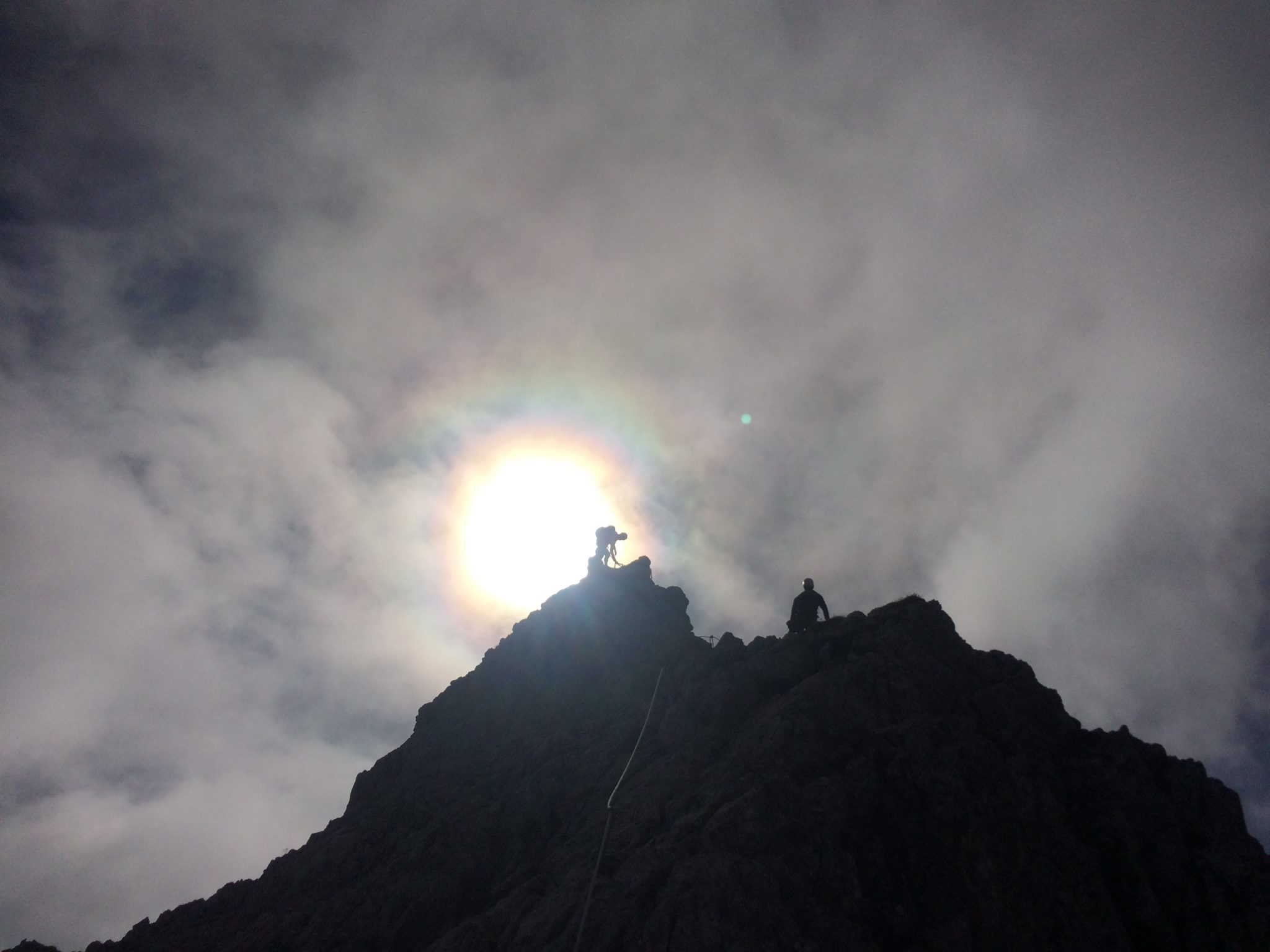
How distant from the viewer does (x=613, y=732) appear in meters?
31.2

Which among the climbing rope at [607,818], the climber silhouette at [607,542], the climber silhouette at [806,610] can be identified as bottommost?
the climbing rope at [607,818]

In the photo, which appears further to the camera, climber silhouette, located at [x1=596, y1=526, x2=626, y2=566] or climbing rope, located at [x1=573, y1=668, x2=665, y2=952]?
climber silhouette, located at [x1=596, y1=526, x2=626, y2=566]

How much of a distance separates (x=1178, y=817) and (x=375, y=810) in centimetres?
2987

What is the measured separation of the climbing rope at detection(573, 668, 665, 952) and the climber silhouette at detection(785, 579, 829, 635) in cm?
627

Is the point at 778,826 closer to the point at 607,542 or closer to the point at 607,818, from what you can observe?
the point at 607,818

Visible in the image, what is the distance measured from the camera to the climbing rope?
65.9 feet

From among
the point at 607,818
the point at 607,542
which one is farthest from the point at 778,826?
the point at 607,542

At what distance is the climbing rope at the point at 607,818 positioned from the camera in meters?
20.1

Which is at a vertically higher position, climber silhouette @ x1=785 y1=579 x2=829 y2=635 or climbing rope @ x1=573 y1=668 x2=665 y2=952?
climber silhouette @ x1=785 y1=579 x2=829 y2=635

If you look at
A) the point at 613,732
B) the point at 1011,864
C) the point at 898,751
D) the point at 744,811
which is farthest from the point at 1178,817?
the point at 613,732

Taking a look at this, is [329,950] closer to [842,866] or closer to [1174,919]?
[842,866]

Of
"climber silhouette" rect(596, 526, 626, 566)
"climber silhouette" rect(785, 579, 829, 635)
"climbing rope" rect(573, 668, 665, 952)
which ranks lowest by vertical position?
"climbing rope" rect(573, 668, 665, 952)

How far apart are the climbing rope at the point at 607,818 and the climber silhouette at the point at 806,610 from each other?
6269 millimetres

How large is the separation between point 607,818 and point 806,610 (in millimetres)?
13404
